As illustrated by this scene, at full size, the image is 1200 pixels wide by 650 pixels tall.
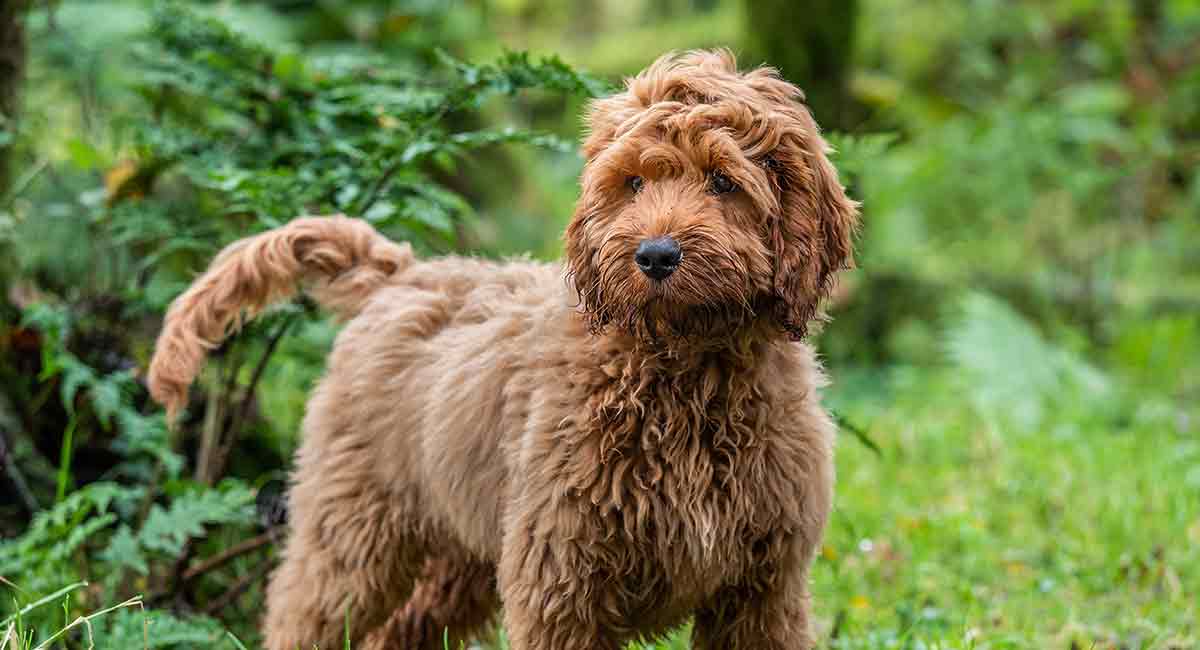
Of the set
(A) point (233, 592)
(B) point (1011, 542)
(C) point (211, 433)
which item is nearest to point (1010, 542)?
(B) point (1011, 542)

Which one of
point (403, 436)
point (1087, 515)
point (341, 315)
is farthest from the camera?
point (1087, 515)

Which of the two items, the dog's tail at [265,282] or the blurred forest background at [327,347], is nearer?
the dog's tail at [265,282]

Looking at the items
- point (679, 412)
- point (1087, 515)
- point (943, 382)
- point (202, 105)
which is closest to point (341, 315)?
point (679, 412)

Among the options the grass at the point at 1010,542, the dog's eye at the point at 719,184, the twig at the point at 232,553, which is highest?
the dog's eye at the point at 719,184

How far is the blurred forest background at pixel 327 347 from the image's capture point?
14.4 feet

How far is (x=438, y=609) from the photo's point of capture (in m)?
4.25

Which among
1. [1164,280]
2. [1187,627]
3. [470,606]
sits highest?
[470,606]

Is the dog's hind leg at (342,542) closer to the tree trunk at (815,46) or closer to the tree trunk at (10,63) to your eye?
the tree trunk at (10,63)

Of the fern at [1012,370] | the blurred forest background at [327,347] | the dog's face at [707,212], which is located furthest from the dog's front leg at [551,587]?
the fern at [1012,370]

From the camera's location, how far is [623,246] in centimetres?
291

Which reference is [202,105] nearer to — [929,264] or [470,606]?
[470,606]

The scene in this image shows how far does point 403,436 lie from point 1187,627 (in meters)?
2.82

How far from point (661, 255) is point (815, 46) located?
216 inches

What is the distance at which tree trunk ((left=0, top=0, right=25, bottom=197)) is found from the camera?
522 centimetres
